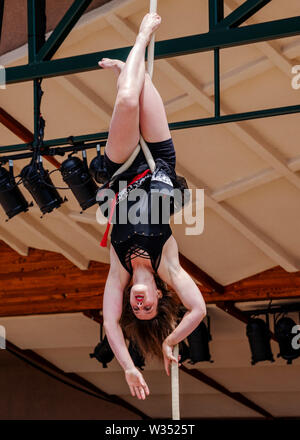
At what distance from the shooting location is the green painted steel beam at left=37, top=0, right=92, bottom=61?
A: 4.71 metres

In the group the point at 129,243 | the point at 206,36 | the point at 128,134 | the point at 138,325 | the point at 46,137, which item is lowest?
the point at 138,325

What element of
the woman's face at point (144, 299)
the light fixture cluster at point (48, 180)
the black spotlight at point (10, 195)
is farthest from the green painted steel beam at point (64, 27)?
the woman's face at point (144, 299)

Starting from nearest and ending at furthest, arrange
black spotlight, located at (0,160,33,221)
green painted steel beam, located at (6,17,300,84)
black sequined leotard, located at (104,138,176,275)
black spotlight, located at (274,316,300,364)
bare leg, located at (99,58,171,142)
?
black sequined leotard, located at (104,138,176,275), bare leg, located at (99,58,171,142), green painted steel beam, located at (6,17,300,84), black spotlight, located at (0,160,33,221), black spotlight, located at (274,316,300,364)

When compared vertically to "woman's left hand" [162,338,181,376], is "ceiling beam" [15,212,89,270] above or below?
above

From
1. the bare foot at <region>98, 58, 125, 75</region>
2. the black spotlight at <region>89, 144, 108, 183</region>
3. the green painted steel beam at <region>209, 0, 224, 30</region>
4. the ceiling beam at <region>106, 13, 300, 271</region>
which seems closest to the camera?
the bare foot at <region>98, 58, 125, 75</region>

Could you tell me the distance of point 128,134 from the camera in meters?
3.29

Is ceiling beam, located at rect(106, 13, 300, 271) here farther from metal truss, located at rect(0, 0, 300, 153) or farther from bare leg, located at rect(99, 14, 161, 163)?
bare leg, located at rect(99, 14, 161, 163)

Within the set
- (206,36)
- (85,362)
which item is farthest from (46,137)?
(85,362)

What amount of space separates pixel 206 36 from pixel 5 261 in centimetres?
607

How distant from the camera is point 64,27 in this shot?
478 centimetres

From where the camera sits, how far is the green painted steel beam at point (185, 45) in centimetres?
434

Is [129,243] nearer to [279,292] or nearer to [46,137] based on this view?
[46,137]

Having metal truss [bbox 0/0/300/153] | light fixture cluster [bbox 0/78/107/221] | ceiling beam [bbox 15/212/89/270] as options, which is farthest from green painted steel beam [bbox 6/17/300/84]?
ceiling beam [bbox 15/212/89/270]

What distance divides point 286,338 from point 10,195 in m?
3.47
